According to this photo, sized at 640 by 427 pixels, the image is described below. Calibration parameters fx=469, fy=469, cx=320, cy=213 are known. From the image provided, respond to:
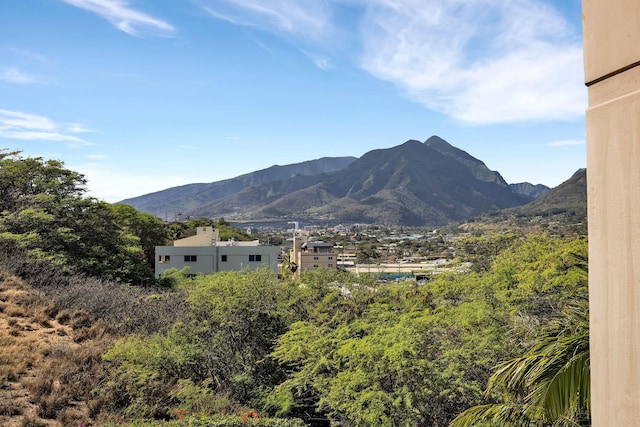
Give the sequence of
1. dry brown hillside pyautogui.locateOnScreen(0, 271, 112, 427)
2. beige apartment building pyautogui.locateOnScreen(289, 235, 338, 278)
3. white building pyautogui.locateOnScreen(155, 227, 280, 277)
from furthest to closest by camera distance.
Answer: beige apartment building pyautogui.locateOnScreen(289, 235, 338, 278)
white building pyautogui.locateOnScreen(155, 227, 280, 277)
dry brown hillside pyautogui.locateOnScreen(0, 271, 112, 427)

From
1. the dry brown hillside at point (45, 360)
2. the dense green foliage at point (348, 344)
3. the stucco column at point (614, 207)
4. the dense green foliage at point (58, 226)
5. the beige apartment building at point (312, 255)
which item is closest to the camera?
the stucco column at point (614, 207)

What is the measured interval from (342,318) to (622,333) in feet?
34.2

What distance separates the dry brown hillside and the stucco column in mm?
8683

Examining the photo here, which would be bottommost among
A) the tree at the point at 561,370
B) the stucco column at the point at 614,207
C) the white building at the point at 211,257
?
the white building at the point at 211,257

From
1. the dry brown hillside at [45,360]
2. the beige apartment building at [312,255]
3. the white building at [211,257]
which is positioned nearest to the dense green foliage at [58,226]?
the dry brown hillside at [45,360]

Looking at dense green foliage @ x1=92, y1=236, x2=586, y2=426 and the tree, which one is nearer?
the tree

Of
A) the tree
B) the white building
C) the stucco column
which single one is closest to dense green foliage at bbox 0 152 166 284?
the white building

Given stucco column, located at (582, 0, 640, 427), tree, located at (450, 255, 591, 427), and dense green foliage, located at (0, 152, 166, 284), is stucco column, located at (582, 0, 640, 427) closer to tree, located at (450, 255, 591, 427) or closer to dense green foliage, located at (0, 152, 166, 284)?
Result: tree, located at (450, 255, 591, 427)

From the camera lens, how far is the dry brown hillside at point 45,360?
7832 millimetres

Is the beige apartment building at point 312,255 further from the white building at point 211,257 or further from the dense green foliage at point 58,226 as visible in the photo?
the dense green foliage at point 58,226

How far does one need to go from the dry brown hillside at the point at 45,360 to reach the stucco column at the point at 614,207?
8.68 metres

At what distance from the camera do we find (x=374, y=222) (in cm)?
12306

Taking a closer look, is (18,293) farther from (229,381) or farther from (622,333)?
(622,333)

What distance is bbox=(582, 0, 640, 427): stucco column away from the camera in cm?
86
